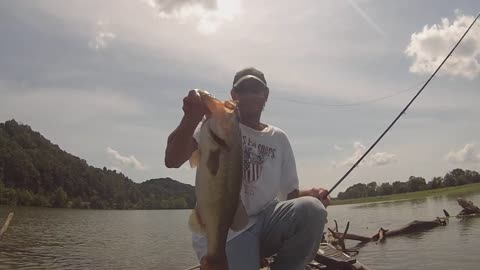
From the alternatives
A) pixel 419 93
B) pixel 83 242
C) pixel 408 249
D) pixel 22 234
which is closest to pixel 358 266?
pixel 419 93

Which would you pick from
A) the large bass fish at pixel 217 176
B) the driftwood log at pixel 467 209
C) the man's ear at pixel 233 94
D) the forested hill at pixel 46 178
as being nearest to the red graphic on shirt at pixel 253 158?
the man's ear at pixel 233 94

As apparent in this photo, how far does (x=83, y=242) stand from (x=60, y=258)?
13.4 metres

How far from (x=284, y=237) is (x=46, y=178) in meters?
160

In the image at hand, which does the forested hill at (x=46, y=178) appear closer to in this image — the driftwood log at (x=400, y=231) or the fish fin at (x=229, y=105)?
the driftwood log at (x=400, y=231)

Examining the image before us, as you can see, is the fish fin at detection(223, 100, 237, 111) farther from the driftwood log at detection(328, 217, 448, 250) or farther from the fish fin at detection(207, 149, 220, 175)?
the driftwood log at detection(328, 217, 448, 250)

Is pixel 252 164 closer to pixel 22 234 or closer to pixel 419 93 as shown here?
pixel 419 93

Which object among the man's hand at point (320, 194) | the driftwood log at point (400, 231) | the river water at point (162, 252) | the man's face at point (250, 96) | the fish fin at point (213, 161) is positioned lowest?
the river water at point (162, 252)

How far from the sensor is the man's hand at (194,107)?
3229mm

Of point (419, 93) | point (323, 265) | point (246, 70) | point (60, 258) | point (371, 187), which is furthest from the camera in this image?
point (371, 187)

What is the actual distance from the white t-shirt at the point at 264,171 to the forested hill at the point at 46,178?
13158 centimetres

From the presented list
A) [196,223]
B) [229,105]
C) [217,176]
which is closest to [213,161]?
[217,176]

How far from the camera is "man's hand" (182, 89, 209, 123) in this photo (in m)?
3.23

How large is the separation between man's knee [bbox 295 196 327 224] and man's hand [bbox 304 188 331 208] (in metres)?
0.54

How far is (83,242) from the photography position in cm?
4656
